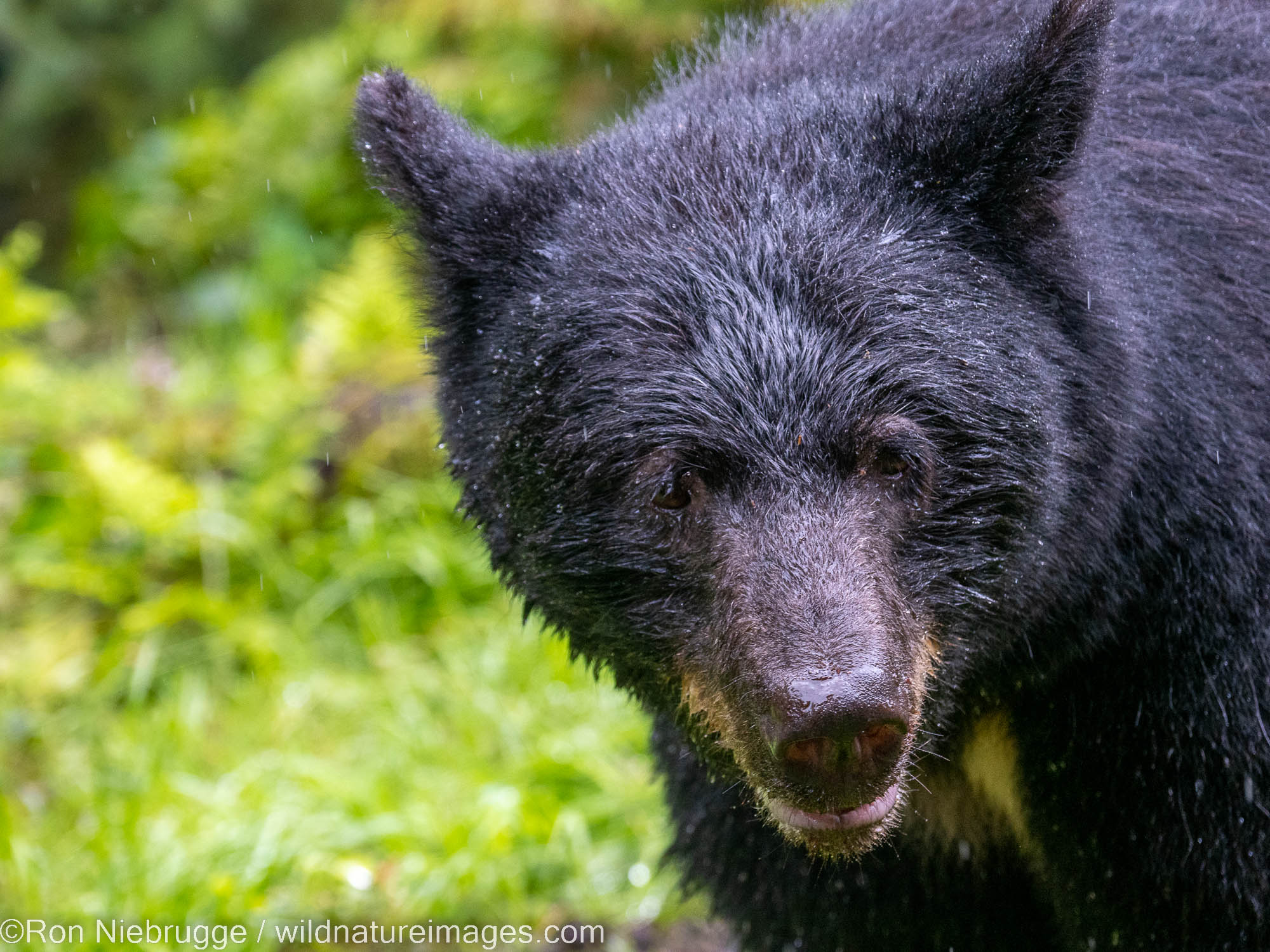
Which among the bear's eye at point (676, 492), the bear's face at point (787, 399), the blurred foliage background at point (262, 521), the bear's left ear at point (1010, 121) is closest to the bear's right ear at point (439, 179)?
the bear's face at point (787, 399)

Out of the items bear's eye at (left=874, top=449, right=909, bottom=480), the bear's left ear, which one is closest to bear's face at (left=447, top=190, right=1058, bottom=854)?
bear's eye at (left=874, top=449, right=909, bottom=480)

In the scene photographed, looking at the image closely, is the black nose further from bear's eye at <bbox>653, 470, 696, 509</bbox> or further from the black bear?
bear's eye at <bbox>653, 470, 696, 509</bbox>

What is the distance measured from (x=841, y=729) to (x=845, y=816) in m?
0.30

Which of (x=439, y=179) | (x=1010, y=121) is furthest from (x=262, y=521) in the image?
(x=1010, y=121)

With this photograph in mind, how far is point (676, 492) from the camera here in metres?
2.74

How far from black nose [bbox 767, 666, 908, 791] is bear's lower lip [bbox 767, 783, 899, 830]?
116 millimetres

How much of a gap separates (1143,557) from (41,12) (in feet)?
28.4

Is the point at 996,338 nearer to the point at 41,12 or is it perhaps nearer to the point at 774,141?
the point at 774,141

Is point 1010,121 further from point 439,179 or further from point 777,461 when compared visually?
point 439,179

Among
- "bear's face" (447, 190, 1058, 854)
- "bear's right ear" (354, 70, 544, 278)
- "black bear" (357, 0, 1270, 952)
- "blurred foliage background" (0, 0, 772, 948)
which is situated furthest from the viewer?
"blurred foliage background" (0, 0, 772, 948)

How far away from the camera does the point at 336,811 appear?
507 cm

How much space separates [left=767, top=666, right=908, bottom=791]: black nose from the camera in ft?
7.69

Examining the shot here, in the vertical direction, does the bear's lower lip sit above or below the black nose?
below

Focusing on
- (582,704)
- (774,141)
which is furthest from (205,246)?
(774,141)
